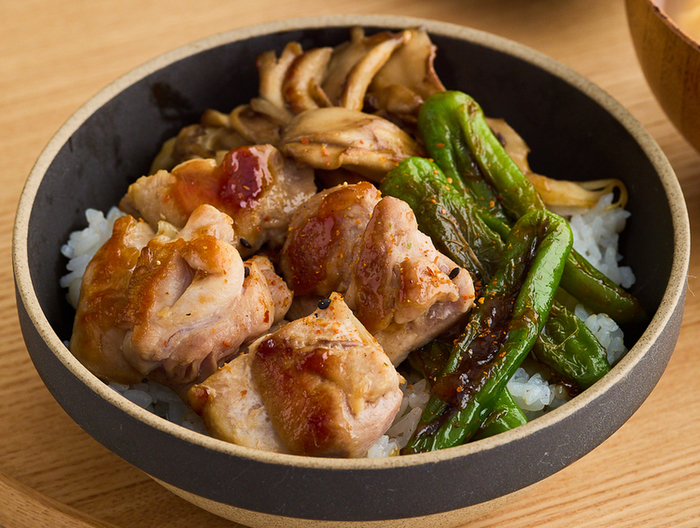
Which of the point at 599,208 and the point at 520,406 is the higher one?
the point at 599,208

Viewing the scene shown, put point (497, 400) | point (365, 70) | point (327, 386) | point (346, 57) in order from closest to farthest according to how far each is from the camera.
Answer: point (327, 386)
point (497, 400)
point (365, 70)
point (346, 57)

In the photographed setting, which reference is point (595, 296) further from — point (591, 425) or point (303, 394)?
point (303, 394)

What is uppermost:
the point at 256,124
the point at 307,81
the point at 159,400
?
the point at 307,81

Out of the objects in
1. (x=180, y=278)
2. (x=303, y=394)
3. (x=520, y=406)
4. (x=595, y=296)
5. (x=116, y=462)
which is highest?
(x=180, y=278)

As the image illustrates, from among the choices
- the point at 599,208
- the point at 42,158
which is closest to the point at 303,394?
the point at 42,158

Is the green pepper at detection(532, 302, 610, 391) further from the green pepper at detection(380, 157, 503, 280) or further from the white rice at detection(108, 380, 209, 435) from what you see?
the white rice at detection(108, 380, 209, 435)

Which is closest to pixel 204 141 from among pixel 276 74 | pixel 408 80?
pixel 276 74

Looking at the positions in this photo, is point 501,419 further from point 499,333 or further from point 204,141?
point 204,141
